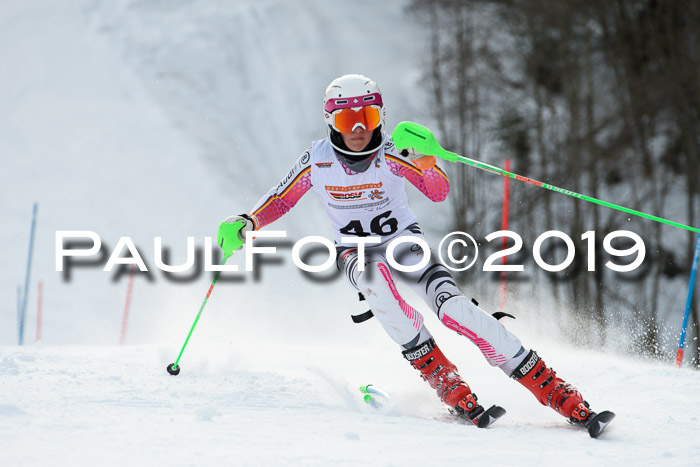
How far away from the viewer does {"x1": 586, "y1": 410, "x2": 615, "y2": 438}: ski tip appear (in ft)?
10.7

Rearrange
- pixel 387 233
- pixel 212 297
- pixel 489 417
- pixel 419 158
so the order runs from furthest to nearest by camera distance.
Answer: pixel 212 297 → pixel 387 233 → pixel 419 158 → pixel 489 417

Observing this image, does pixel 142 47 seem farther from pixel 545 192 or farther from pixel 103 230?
pixel 545 192

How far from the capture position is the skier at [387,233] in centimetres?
363

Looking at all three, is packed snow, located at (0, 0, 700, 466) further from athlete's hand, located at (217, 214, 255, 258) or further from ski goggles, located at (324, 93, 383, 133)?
ski goggles, located at (324, 93, 383, 133)

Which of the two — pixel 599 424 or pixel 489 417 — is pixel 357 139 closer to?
pixel 489 417

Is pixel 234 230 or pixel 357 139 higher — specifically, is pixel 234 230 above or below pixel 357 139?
below

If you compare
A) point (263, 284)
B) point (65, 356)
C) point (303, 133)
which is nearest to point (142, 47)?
point (303, 133)

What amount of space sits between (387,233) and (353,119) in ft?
2.05

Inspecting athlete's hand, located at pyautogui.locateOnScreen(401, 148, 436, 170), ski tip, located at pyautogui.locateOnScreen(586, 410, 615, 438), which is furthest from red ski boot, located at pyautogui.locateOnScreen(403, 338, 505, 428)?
athlete's hand, located at pyautogui.locateOnScreen(401, 148, 436, 170)

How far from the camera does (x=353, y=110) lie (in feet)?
13.1
